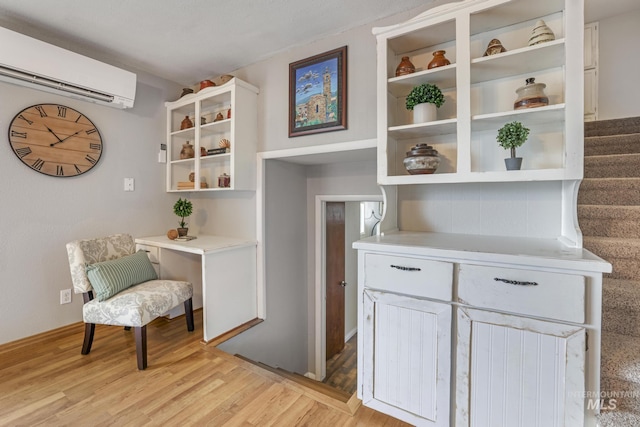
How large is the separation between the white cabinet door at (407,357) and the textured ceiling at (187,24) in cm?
179

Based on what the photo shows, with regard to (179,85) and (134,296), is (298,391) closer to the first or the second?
(134,296)

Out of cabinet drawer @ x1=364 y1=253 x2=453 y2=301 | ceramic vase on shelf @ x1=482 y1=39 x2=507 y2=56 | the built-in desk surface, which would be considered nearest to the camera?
cabinet drawer @ x1=364 y1=253 x2=453 y2=301

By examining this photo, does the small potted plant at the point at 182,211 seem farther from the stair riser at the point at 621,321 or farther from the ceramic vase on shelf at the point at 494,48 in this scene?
the stair riser at the point at 621,321

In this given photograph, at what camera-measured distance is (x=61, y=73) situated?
6.78 feet

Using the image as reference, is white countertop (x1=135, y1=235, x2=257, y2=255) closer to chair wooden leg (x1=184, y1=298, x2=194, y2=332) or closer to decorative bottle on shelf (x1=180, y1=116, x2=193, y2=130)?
chair wooden leg (x1=184, y1=298, x2=194, y2=332)

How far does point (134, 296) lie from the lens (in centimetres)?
190

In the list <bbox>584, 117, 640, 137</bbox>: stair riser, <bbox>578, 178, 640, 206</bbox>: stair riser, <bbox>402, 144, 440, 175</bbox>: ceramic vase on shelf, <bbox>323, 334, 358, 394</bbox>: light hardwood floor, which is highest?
<bbox>584, 117, 640, 137</bbox>: stair riser

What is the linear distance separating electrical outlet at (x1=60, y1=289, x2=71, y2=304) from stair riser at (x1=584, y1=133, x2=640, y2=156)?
15.2 ft

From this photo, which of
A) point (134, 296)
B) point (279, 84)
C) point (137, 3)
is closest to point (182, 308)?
point (134, 296)

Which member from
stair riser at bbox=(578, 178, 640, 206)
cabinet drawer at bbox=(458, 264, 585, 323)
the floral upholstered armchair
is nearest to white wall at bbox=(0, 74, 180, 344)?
the floral upholstered armchair

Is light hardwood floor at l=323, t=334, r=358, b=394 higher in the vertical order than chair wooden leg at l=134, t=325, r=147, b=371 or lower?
lower

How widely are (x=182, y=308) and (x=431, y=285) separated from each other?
2.46 m

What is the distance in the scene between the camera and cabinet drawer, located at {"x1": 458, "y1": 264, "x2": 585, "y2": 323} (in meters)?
1.04

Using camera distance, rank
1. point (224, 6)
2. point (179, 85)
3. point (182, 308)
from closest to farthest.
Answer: point (224, 6) → point (182, 308) → point (179, 85)
